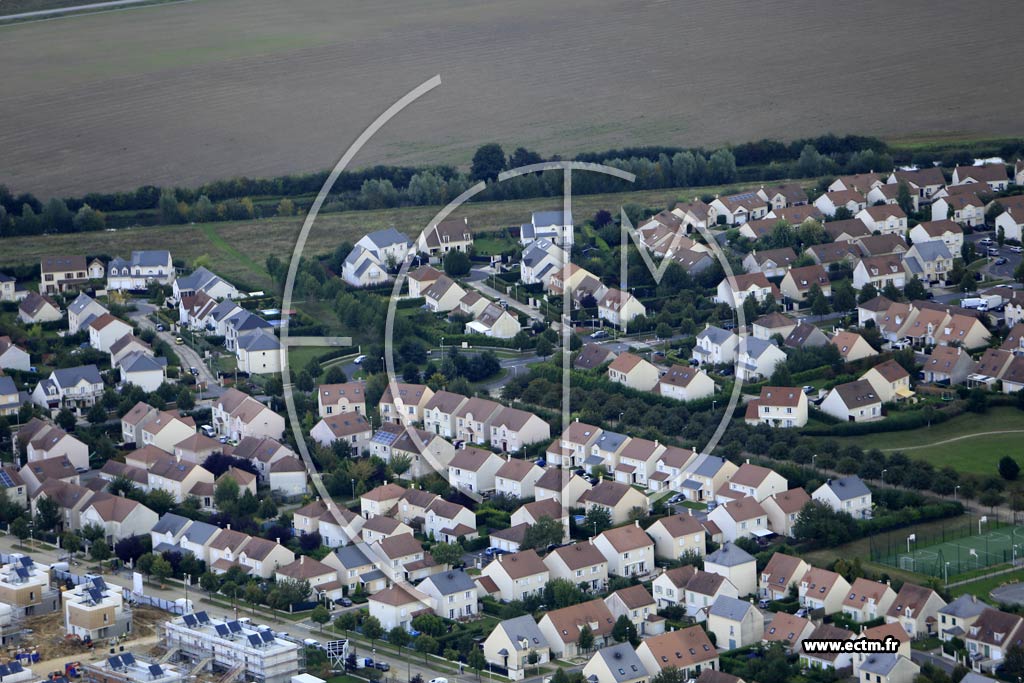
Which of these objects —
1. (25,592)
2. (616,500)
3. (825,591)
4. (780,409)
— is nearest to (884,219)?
(780,409)

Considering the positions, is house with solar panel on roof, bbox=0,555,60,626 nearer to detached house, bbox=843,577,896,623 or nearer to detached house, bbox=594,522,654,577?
detached house, bbox=594,522,654,577

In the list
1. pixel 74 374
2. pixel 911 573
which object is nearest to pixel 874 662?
pixel 911 573

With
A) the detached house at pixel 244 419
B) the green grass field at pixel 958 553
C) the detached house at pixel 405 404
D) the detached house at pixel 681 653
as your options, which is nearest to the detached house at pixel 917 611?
the green grass field at pixel 958 553

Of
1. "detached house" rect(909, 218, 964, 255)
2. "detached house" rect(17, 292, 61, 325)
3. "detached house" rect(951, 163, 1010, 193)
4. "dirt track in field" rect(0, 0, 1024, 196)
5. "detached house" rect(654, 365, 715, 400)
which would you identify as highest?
"dirt track in field" rect(0, 0, 1024, 196)

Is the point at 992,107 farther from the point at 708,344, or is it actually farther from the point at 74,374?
the point at 74,374

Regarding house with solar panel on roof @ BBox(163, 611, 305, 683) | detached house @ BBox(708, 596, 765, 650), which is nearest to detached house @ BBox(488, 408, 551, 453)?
detached house @ BBox(708, 596, 765, 650)

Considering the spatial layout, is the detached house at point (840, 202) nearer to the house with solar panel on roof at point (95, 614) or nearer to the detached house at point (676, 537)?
the detached house at point (676, 537)

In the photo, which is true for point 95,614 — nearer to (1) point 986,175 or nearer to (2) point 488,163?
(2) point 488,163
